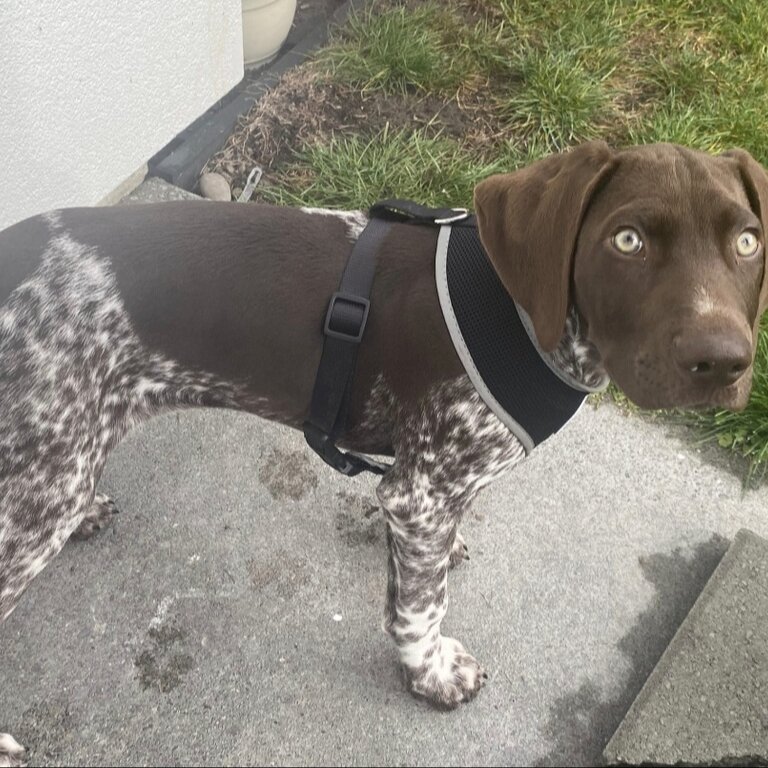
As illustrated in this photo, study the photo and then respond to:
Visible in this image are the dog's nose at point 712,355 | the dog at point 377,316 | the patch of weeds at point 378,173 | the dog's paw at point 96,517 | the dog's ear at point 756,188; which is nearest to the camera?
the dog's nose at point 712,355

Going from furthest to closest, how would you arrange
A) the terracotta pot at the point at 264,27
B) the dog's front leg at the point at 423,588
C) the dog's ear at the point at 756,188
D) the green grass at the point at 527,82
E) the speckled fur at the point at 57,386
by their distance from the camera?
1. the terracotta pot at the point at 264,27
2. the green grass at the point at 527,82
3. the dog's front leg at the point at 423,588
4. the speckled fur at the point at 57,386
5. the dog's ear at the point at 756,188

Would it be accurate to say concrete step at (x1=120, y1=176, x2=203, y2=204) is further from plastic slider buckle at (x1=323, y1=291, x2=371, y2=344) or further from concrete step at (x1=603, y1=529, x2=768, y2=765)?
concrete step at (x1=603, y1=529, x2=768, y2=765)

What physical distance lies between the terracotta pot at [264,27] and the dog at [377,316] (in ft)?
9.89

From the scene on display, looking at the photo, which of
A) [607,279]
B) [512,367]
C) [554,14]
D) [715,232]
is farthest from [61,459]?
[554,14]

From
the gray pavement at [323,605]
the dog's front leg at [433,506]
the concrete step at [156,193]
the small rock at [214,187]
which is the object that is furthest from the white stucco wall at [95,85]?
the dog's front leg at [433,506]

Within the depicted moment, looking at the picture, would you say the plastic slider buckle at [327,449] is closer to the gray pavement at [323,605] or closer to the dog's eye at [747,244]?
the gray pavement at [323,605]

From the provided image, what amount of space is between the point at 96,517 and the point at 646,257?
Result: 7.39ft

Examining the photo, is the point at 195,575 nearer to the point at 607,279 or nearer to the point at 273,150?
the point at 607,279

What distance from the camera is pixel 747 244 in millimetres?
1987

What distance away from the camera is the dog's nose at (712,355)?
179 centimetres

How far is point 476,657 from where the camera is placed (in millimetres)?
2963

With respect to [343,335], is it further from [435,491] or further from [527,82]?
[527,82]

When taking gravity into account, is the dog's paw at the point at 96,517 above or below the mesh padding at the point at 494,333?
→ below

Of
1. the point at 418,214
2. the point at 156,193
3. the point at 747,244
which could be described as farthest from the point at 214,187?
the point at 747,244
